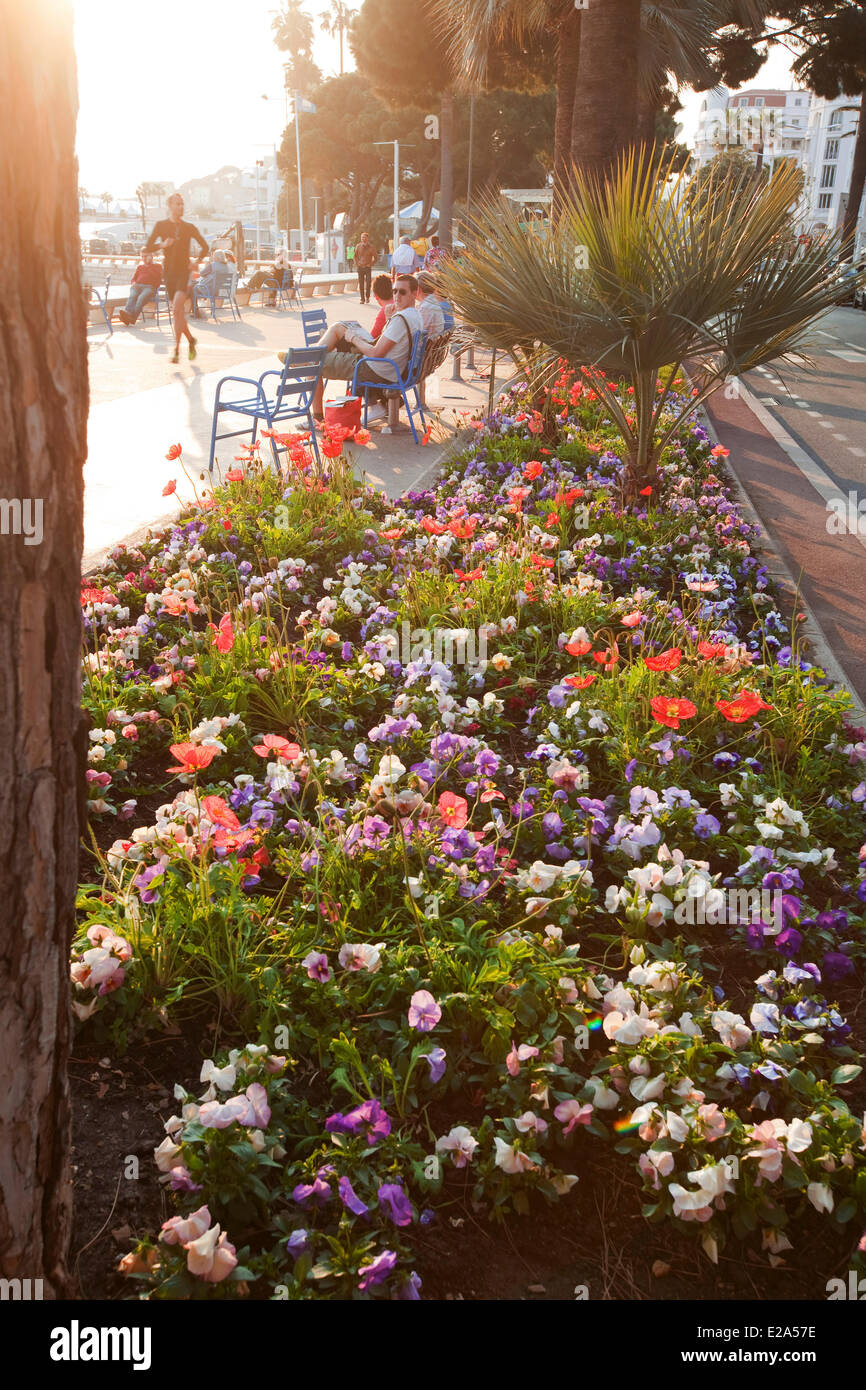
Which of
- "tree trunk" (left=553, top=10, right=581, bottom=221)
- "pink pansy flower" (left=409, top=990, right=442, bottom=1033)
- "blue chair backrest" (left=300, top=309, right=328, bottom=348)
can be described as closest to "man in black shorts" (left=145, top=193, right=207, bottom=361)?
"blue chair backrest" (left=300, top=309, right=328, bottom=348)

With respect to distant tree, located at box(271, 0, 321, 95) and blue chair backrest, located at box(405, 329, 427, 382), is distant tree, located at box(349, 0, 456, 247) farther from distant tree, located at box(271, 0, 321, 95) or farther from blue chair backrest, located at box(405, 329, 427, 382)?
distant tree, located at box(271, 0, 321, 95)

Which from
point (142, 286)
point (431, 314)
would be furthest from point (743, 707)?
point (142, 286)

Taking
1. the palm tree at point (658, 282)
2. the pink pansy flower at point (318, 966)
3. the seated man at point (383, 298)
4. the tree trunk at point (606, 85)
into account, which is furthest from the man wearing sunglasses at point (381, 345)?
the pink pansy flower at point (318, 966)

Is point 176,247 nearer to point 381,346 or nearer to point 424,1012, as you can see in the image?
point 381,346

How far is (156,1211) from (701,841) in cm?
184

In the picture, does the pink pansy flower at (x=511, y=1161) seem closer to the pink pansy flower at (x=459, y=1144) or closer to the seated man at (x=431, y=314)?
the pink pansy flower at (x=459, y=1144)

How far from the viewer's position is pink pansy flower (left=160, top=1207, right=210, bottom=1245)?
6.28 ft

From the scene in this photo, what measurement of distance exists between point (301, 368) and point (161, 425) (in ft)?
6.91

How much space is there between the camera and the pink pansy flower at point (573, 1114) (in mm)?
2213

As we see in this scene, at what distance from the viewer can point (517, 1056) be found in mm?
2328

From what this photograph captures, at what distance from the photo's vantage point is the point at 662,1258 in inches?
84.2

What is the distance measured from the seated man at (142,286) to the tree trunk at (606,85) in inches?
491
